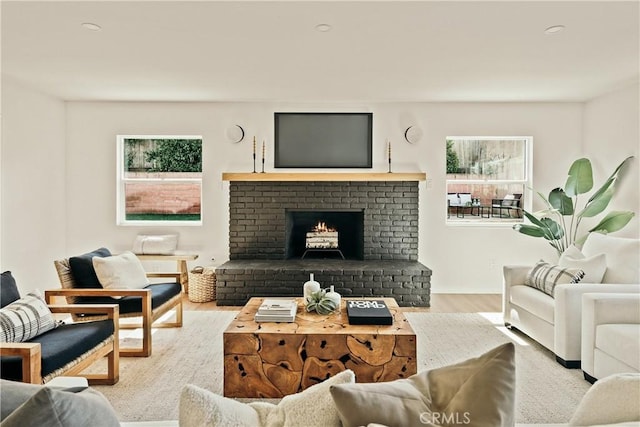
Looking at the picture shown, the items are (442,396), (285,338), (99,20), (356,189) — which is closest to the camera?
(442,396)

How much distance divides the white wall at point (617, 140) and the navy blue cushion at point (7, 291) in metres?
5.51

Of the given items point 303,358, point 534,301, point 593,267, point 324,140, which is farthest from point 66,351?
point 324,140

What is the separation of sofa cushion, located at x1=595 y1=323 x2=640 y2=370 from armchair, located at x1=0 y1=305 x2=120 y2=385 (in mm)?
3082

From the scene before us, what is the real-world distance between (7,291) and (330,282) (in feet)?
9.88

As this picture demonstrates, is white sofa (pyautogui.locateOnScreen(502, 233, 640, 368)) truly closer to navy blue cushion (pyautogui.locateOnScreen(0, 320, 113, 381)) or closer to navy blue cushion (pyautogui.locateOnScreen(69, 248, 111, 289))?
navy blue cushion (pyautogui.locateOnScreen(0, 320, 113, 381))

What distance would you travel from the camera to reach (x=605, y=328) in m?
2.68

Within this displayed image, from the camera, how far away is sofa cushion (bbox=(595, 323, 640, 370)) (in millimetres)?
2445

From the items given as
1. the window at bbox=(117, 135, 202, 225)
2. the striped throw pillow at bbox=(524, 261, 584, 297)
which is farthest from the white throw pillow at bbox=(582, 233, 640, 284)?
the window at bbox=(117, 135, 202, 225)

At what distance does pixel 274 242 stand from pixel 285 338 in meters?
2.82

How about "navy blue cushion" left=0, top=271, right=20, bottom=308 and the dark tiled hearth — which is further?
the dark tiled hearth

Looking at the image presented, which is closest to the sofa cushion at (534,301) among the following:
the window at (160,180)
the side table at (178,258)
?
the side table at (178,258)

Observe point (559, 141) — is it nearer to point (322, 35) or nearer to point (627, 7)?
point (627, 7)

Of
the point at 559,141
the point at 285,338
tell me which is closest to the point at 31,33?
the point at 285,338

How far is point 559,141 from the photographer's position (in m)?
5.39
